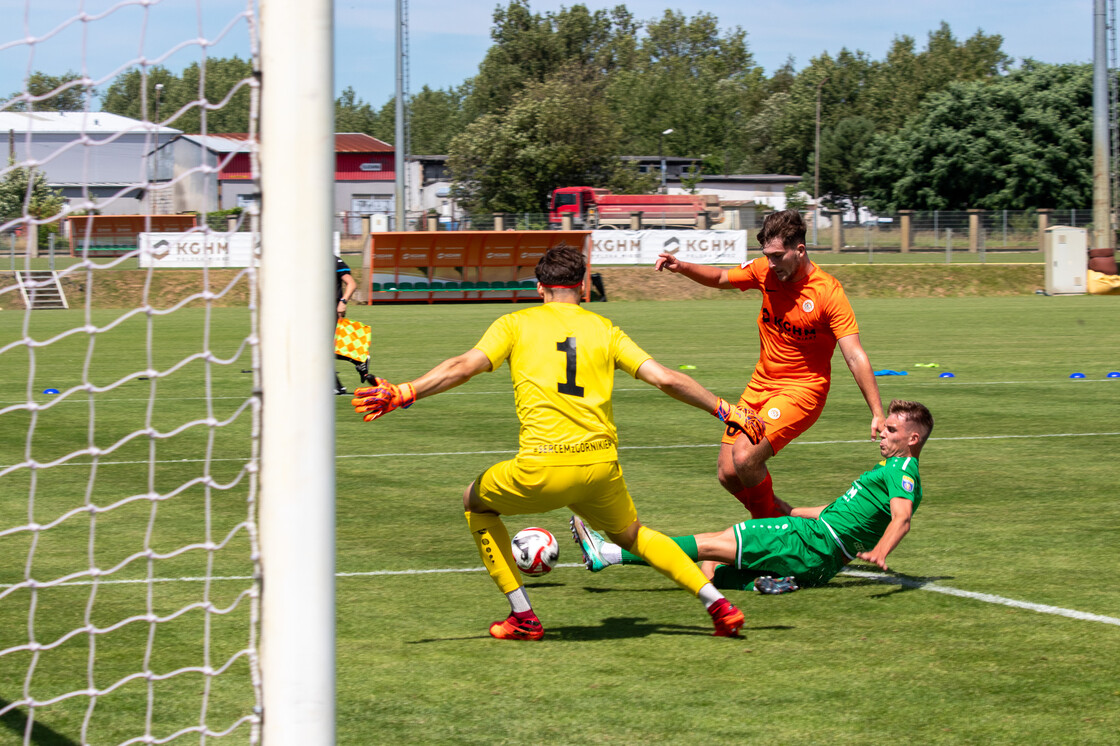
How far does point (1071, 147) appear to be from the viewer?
6450cm

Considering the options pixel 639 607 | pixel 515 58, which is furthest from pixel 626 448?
pixel 515 58

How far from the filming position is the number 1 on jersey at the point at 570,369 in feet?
17.1

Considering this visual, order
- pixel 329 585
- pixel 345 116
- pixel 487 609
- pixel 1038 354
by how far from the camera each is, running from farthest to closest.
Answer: pixel 345 116 → pixel 1038 354 → pixel 487 609 → pixel 329 585

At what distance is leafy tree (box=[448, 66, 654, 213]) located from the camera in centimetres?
7050

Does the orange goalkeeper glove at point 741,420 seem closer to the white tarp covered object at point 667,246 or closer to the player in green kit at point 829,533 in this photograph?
the player in green kit at point 829,533

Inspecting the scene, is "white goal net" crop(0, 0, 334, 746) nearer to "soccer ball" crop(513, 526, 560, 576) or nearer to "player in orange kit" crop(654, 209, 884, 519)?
"soccer ball" crop(513, 526, 560, 576)

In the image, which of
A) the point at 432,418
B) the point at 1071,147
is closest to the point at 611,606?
the point at 432,418

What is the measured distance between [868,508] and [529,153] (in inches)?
2560

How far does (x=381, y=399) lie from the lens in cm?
474

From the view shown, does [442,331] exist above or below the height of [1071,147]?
below

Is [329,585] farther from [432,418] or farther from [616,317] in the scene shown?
[616,317]

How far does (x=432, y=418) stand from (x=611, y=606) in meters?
7.02

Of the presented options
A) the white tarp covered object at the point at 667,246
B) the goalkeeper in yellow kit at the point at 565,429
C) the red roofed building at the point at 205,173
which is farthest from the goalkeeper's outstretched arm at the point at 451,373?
the white tarp covered object at the point at 667,246

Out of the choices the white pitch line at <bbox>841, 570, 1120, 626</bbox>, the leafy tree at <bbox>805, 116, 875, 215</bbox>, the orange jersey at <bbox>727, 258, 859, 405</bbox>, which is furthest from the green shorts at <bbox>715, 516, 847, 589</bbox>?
the leafy tree at <bbox>805, 116, 875, 215</bbox>
